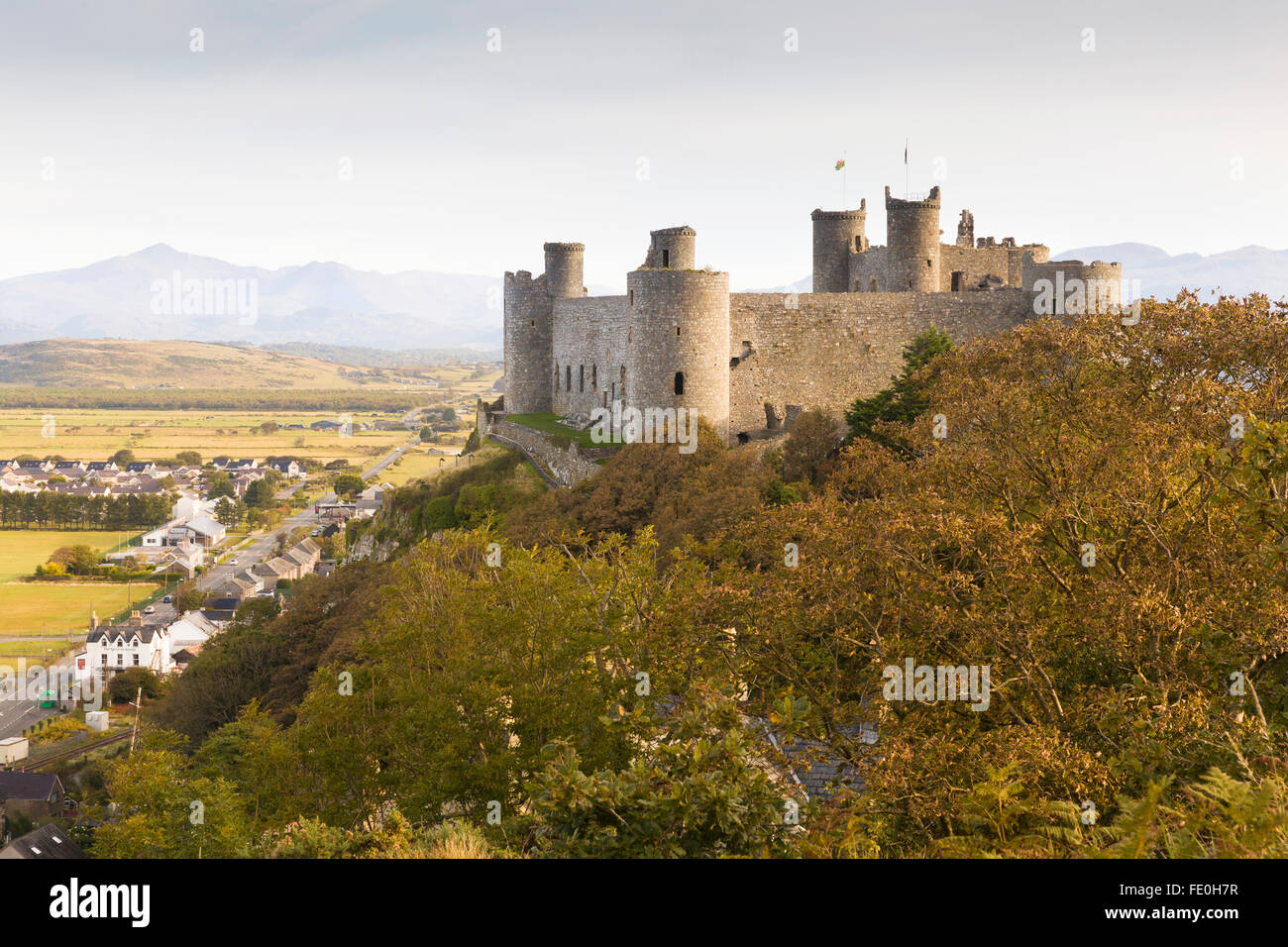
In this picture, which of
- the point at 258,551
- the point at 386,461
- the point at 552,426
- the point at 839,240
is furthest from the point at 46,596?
the point at 839,240

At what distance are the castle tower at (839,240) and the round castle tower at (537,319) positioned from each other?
9.52 meters

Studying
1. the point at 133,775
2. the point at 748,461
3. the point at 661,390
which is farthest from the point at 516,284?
the point at 133,775

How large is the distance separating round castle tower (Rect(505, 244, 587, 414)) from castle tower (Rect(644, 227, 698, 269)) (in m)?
7.66

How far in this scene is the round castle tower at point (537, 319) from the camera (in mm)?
46375

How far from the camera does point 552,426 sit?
43.4m

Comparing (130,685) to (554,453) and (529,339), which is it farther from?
(554,453)

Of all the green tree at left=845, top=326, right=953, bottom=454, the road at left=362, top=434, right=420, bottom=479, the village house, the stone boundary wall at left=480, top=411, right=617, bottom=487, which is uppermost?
the green tree at left=845, top=326, right=953, bottom=454

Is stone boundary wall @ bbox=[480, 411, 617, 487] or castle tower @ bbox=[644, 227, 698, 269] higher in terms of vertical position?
castle tower @ bbox=[644, 227, 698, 269]

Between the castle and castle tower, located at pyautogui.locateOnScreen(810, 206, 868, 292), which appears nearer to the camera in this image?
the castle

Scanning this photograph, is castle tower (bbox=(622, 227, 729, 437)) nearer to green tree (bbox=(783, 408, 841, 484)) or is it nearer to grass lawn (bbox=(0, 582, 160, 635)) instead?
green tree (bbox=(783, 408, 841, 484))

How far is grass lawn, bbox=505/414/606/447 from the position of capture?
130ft

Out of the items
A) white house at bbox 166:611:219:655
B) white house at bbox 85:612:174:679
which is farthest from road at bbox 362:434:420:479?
white house at bbox 85:612:174:679
